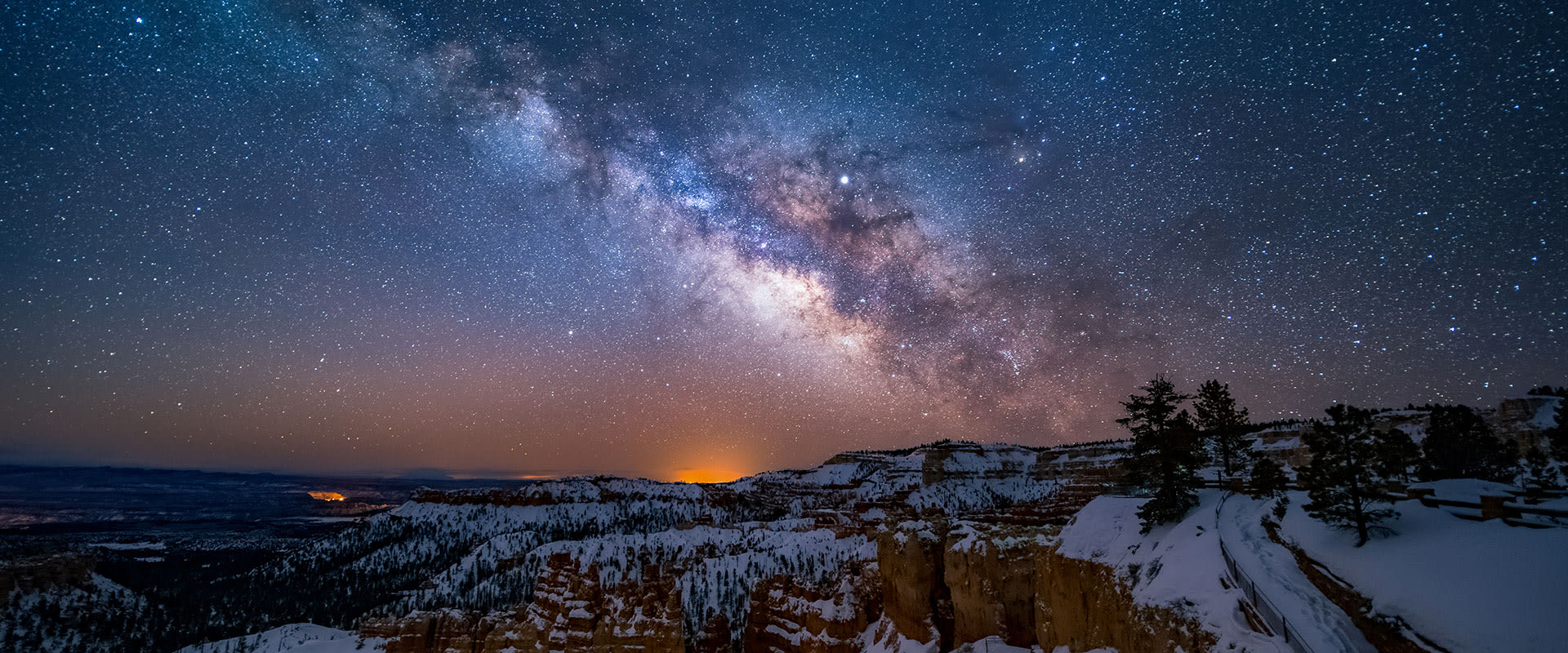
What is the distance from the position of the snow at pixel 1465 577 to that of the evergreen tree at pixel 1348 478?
2.35 feet

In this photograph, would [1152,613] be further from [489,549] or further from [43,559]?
[43,559]

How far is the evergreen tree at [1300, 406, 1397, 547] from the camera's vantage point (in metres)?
19.8

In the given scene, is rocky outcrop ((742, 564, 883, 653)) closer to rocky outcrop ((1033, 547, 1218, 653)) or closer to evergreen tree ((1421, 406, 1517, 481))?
rocky outcrop ((1033, 547, 1218, 653))

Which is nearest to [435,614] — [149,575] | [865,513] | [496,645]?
[496,645]

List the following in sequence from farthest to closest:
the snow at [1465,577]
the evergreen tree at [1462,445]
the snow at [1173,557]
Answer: the evergreen tree at [1462,445]
the snow at [1173,557]
the snow at [1465,577]

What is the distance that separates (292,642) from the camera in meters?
88.1

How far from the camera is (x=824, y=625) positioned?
145 feet

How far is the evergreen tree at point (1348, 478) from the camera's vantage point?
19.8 m

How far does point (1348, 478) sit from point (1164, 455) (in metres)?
7.80

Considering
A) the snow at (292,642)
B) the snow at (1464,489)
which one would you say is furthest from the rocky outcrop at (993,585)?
the snow at (292,642)

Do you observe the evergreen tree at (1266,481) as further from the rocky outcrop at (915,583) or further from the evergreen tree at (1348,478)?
the rocky outcrop at (915,583)

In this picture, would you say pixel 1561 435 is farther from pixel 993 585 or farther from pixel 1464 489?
pixel 993 585

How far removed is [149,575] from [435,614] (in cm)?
15958

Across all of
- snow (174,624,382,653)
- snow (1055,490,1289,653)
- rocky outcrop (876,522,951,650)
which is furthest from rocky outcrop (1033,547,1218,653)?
snow (174,624,382,653)
